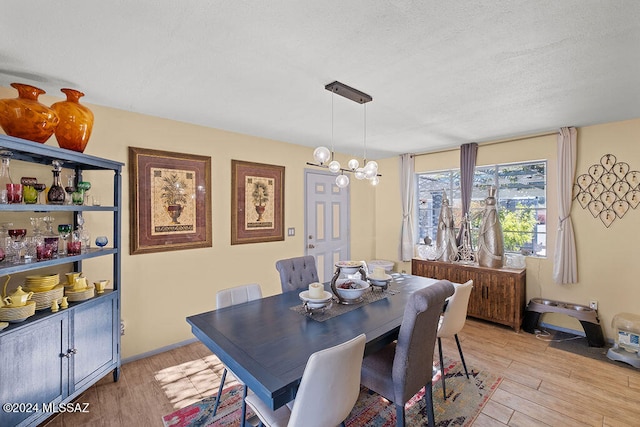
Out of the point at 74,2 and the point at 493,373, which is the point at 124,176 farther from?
the point at 493,373

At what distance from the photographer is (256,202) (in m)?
3.80

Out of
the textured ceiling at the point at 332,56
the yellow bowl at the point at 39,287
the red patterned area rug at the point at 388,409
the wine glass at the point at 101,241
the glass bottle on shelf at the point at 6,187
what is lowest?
the red patterned area rug at the point at 388,409

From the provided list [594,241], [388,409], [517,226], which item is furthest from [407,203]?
[388,409]

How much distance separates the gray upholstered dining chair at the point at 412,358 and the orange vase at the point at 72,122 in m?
2.64

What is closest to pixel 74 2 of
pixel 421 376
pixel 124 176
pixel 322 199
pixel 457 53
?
pixel 124 176

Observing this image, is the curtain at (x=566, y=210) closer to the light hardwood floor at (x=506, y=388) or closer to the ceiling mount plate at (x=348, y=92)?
the light hardwood floor at (x=506, y=388)

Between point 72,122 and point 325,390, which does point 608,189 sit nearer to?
point 325,390

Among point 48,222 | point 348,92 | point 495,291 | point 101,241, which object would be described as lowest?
point 495,291

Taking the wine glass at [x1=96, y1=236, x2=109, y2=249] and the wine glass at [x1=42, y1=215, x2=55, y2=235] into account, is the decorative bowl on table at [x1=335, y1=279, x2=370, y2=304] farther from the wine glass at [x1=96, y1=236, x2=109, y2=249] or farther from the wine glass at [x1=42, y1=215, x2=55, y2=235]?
the wine glass at [x1=42, y1=215, x2=55, y2=235]

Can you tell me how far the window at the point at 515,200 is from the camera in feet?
12.1

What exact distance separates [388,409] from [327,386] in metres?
1.24

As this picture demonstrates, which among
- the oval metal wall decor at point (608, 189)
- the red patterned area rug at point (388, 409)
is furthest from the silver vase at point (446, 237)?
the red patterned area rug at point (388, 409)

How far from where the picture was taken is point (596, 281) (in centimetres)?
327

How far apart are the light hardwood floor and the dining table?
3.08ft
